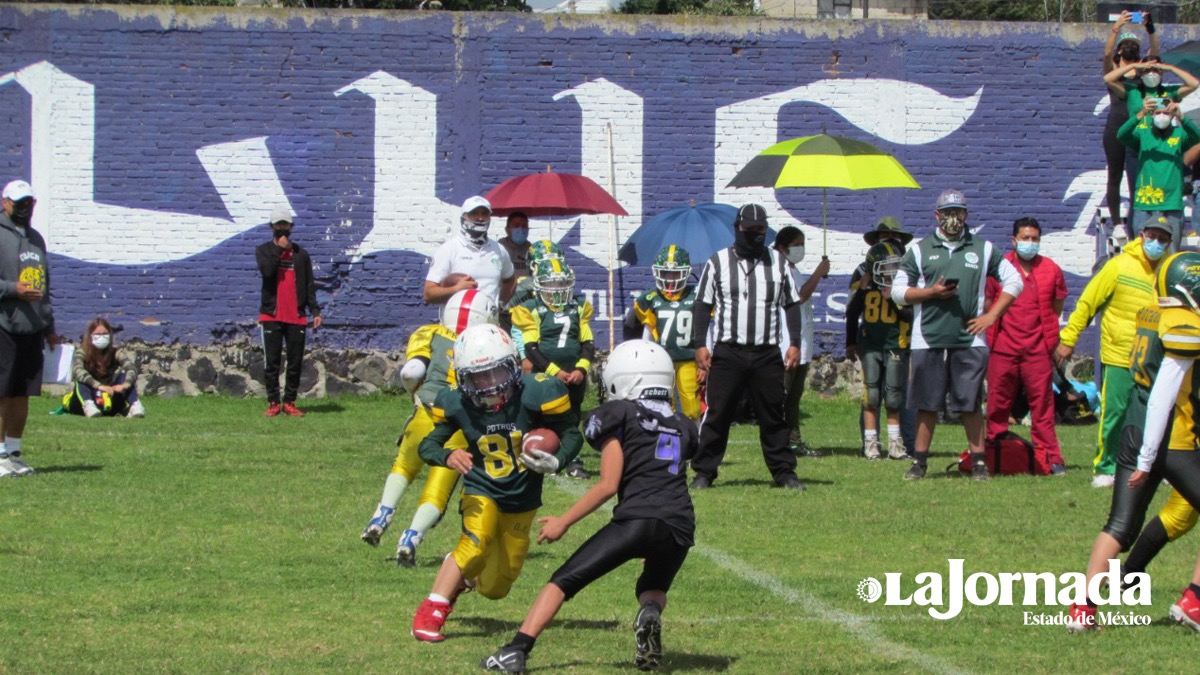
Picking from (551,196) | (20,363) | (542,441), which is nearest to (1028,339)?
(551,196)

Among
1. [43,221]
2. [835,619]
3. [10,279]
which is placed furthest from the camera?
[43,221]

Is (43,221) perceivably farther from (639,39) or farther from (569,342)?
(569,342)

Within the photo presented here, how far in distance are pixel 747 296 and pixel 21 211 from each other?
548 cm

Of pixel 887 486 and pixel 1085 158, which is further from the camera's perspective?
pixel 1085 158

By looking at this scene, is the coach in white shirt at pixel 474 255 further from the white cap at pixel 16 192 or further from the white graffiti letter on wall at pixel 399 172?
the white graffiti letter on wall at pixel 399 172

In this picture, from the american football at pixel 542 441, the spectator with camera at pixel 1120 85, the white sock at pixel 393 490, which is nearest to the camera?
the american football at pixel 542 441

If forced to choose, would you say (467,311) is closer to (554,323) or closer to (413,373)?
(413,373)

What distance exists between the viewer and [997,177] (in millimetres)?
20172

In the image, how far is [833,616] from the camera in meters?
7.57

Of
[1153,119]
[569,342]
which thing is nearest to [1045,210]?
[1153,119]

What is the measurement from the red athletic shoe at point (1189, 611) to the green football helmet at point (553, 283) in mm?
5998

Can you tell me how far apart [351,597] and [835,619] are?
2364 mm

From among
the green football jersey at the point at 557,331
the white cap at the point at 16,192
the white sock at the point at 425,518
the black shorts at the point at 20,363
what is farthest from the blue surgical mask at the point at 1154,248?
the white cap at the point at 16,192

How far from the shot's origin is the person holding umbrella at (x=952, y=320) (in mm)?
12188
